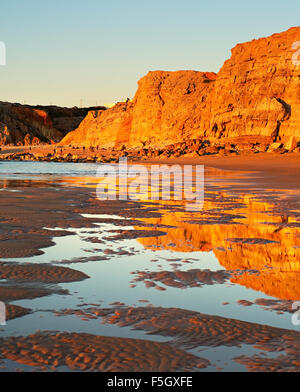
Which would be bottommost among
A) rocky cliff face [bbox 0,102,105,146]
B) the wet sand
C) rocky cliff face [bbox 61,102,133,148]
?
the wet sand

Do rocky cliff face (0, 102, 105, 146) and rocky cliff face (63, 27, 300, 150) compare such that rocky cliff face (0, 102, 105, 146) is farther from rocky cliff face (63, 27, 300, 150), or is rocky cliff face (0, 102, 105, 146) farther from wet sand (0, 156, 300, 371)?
wet sand (0, 156, 300, 371)

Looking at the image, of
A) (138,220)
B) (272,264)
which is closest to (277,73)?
(138,220)

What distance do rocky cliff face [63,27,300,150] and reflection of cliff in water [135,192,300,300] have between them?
2585 centimetres

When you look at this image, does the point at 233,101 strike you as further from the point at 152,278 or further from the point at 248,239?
the point at 152,278

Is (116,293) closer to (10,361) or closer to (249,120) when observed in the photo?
(10,361)

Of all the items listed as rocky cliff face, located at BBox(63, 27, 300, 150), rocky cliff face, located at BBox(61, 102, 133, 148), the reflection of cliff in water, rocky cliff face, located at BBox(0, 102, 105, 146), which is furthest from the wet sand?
rocky cliff face, located at BBox(0, 102, 105, 146)

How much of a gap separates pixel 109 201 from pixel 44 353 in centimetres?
776

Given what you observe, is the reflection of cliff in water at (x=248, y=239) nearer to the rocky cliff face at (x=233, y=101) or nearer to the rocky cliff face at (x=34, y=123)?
the rocky cliff face at (x=233, y=101)

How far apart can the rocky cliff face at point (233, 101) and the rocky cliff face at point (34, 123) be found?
71397 mm

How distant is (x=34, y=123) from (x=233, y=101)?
109249mm

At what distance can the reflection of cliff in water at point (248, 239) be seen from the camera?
4.03 metres

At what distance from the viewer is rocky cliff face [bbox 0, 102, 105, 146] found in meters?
125

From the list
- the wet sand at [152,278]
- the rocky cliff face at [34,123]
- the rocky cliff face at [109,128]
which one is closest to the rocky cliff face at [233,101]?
the rocky cliff face at [109,128]

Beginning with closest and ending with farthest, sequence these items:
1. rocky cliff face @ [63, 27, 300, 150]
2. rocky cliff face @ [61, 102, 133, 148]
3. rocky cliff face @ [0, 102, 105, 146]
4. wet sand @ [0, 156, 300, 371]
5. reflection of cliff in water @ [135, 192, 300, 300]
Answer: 1. wet sand @ [0, 156, 300, 371]
2. reflection of cliff in water @ [135, 192, 300, 300]
3. rocky cliff face @ [63, 27, 300, 150]
4. rocky cliff face @ [61, 102, 133, 148]
5. rocky cliff face @ [0, 102, 105, 146]
